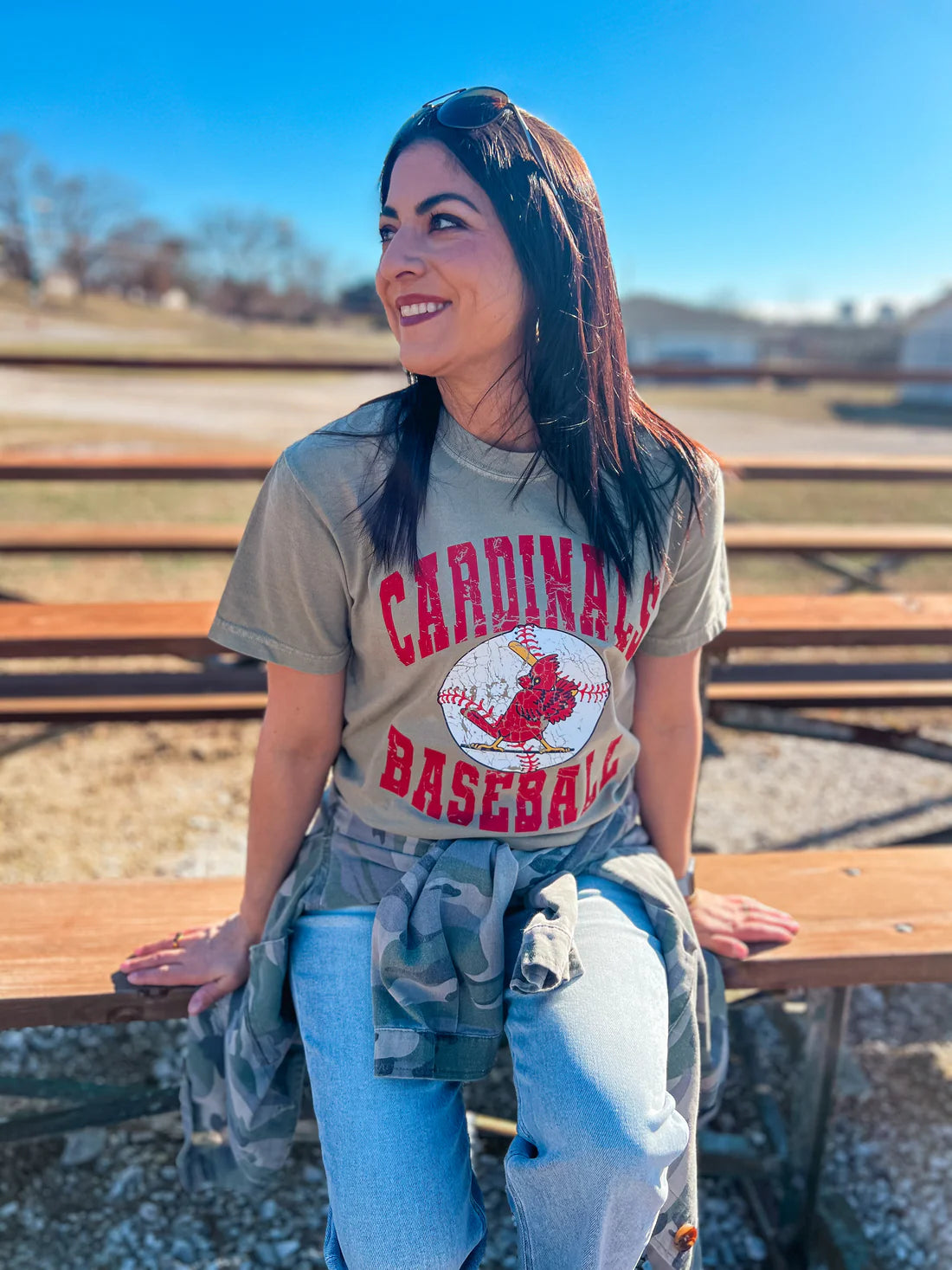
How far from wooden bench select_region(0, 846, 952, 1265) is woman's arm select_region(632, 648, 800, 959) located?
0.03m

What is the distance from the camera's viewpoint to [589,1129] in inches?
42.1

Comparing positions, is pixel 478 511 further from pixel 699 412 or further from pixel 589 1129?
pixel 699 412

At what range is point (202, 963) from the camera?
55.1 inches

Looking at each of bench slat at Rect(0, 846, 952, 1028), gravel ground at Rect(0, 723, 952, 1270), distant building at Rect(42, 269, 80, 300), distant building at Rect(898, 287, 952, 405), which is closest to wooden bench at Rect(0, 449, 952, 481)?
gravel ground at Rect(0, 723, 952, 1270)

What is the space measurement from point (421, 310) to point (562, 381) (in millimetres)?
205

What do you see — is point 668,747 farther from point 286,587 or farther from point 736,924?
point 286,587

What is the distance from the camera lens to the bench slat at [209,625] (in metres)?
2.27

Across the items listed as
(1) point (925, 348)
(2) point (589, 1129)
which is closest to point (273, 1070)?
(2) point (589, 1129)

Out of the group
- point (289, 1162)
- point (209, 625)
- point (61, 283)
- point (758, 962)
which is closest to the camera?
point (758, 962)

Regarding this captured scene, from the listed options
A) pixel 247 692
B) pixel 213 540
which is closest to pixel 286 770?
pixel 247 692

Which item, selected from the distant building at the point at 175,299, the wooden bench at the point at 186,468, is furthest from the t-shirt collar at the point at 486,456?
the distant building at the point at 175,299

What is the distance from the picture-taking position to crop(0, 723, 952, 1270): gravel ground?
5.42 feet

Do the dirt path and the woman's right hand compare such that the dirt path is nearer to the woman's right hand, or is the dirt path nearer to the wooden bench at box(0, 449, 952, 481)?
the wooden bench at box(0, 449, 952, 481)

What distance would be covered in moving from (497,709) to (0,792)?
246cm
